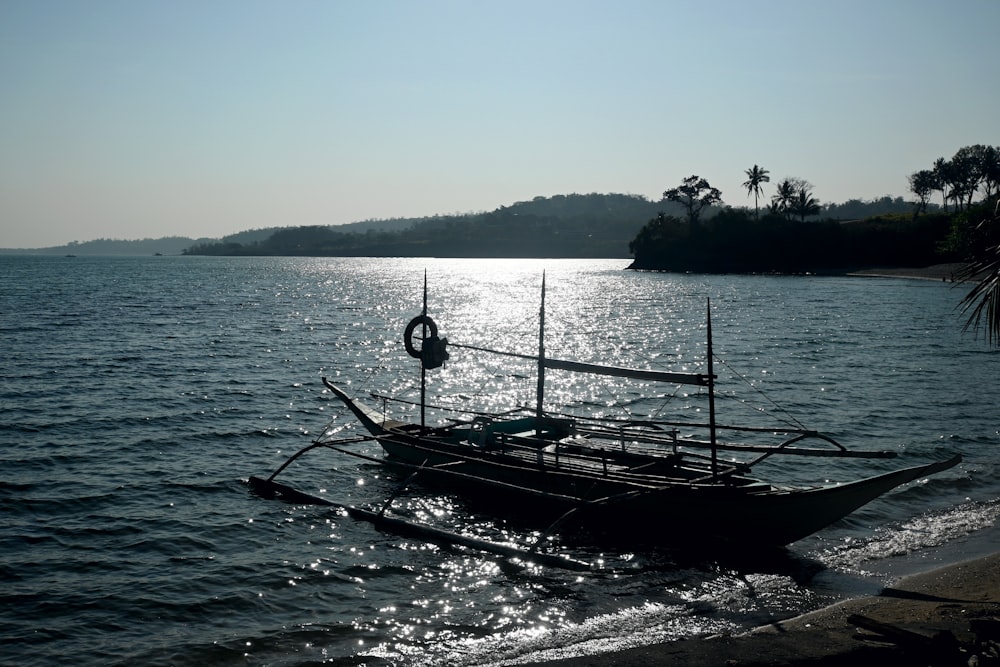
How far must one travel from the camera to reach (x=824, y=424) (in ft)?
95.8

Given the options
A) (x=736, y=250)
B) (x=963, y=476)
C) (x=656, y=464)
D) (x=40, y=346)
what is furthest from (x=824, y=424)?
(x=736, y=250)

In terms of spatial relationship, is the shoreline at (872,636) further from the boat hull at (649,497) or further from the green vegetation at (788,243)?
the green vegetation at (788,243)

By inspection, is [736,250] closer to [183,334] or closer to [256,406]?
[183,334]

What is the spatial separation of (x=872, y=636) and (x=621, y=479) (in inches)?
294

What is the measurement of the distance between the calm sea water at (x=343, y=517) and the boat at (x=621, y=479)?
64 centimetres

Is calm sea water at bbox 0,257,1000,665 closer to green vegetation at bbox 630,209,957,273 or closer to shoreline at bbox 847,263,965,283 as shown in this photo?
shoreline at bbox 847,263,965,283

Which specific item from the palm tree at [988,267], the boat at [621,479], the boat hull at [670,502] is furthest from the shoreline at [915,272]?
the boat hull at [670,502]

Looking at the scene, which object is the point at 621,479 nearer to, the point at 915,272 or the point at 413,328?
the point at 413,328

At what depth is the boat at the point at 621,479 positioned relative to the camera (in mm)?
16656

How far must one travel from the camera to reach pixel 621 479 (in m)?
18.6

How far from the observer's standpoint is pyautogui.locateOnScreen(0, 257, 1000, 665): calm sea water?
1370 centimetres

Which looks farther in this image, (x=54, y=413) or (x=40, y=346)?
(x=40, y=346)

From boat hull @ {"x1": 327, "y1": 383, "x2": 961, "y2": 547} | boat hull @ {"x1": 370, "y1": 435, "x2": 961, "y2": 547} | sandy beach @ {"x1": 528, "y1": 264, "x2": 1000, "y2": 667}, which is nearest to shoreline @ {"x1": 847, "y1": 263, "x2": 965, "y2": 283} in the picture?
boat hull @ {"x1": 327, "y1": 383, "x2": 961, "y2": 547}

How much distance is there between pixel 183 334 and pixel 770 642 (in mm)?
51226
